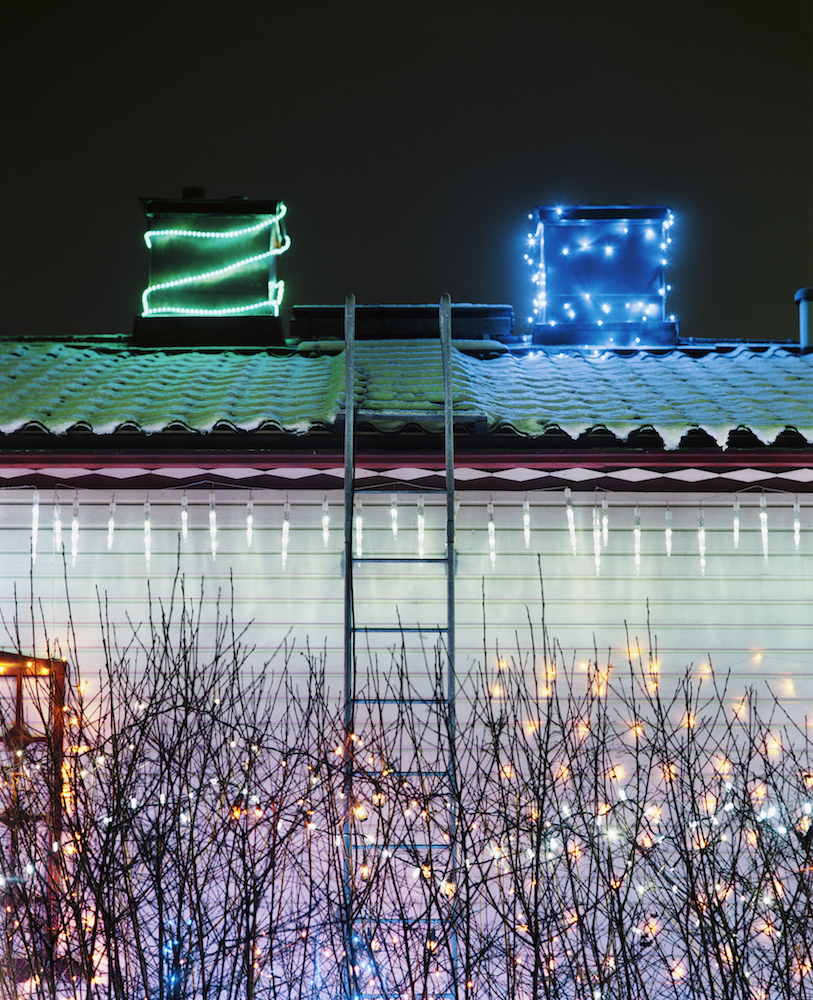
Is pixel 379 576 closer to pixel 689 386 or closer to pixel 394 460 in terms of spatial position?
pixel 394 460

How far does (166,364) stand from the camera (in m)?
7.05

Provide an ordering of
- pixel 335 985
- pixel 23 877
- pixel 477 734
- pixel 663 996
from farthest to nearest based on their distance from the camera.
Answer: pixel 477 734 < pixel 663 996 < pixel 335 985 < pixel 23 877

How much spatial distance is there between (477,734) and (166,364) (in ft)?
11.7

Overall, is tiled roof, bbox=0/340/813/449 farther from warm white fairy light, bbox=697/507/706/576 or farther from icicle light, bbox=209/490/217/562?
warm white fairy light, bbox=697/507/706/576

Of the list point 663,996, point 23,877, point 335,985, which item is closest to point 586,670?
point 663,996

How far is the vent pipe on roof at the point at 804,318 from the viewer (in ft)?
24.5

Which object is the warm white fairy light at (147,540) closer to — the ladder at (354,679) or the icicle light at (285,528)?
the icicle light at (285,528)

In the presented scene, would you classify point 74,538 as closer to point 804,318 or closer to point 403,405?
point 403,405

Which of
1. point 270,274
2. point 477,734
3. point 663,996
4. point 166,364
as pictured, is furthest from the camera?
point 270,274

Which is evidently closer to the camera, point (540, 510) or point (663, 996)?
point (663, 996)

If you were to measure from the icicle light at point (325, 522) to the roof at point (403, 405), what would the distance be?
0.84 metres

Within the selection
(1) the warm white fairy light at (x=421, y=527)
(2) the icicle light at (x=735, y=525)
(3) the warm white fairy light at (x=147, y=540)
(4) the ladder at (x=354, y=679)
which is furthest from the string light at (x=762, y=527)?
(3) the warm white fairy light at (x=147, y=540)

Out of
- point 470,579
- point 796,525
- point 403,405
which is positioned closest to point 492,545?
point 470,579

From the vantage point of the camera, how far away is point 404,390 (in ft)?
19.0
